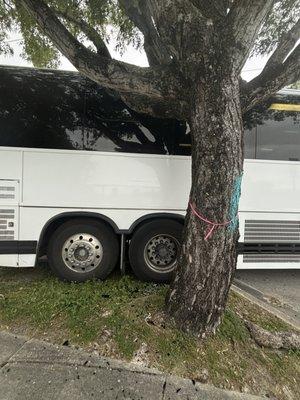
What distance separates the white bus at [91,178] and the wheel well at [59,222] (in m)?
0.01

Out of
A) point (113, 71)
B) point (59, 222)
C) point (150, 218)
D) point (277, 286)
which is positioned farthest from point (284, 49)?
point (277, 286)

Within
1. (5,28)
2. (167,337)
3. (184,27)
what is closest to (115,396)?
(167,337)

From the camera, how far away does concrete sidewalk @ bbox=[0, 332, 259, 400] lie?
9.18 feet

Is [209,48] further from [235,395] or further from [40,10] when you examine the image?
[235,395]

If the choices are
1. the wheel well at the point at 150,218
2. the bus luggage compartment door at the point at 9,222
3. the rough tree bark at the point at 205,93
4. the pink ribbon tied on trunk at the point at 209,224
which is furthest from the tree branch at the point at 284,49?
the bus luggage compartment door at the point at 9,222

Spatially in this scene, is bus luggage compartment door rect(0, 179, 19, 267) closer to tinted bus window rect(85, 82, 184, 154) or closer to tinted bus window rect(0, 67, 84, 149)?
tinted bus window rect(0, 67, 84, 149)

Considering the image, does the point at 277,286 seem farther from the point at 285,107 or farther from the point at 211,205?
the point at 211,205

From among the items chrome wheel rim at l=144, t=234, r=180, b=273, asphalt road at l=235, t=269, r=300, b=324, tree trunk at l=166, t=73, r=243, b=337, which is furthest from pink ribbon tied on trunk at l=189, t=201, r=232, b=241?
asphalt road at l=235, t=269, r=300, b=324

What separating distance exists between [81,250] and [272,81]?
2.89 metres

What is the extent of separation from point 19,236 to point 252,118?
3.27m

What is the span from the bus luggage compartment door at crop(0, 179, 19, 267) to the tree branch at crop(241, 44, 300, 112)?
2.75m

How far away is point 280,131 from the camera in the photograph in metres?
4.98

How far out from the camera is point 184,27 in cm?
316

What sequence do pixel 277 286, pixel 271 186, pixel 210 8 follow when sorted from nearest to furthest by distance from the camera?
pixel 210 8 → pixel 271 186 → pixel 277 286
